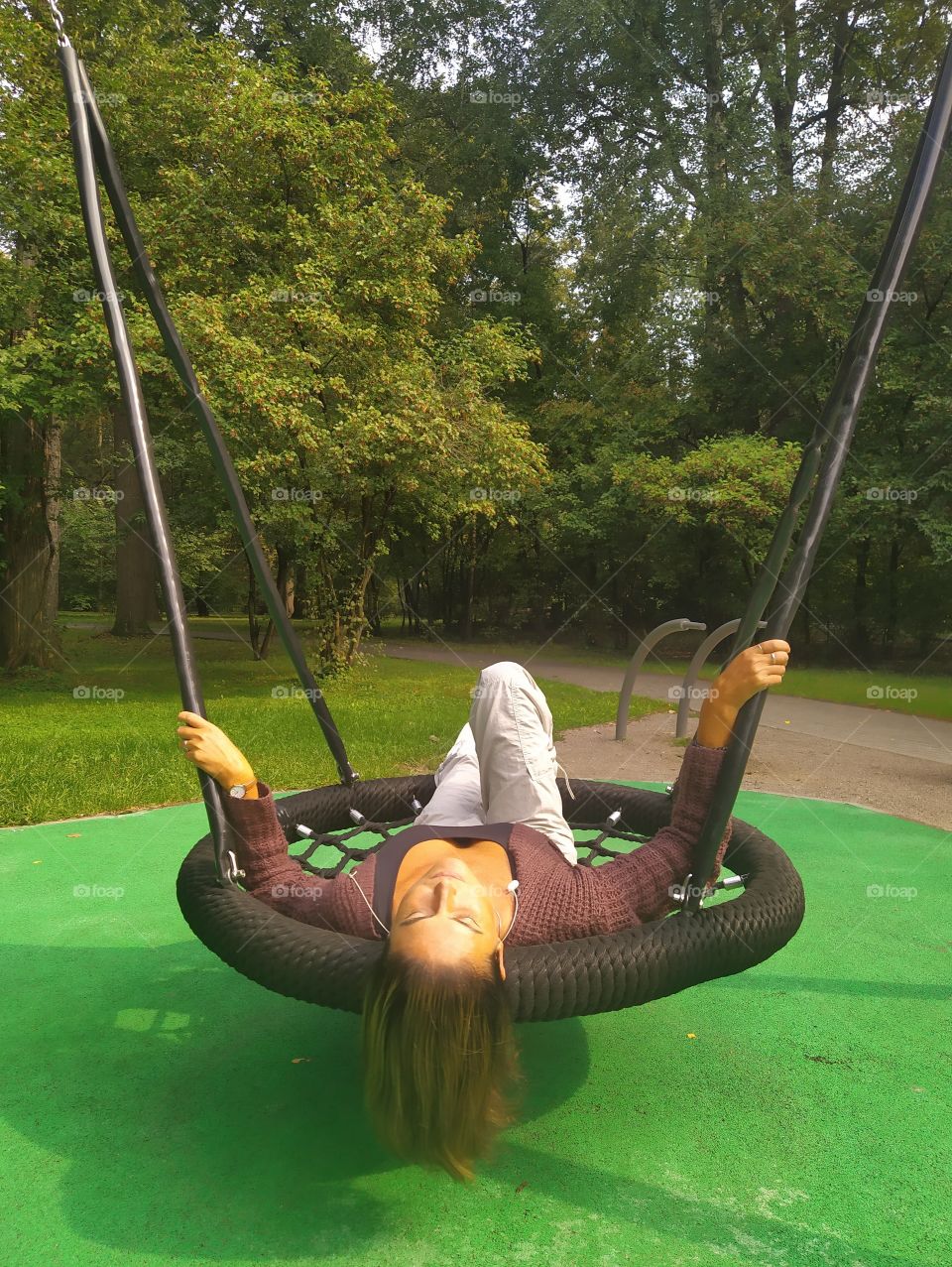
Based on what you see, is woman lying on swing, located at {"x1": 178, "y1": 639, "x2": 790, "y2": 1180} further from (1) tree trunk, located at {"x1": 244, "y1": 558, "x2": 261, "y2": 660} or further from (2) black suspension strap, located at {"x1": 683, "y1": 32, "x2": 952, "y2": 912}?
(1) tree trunk, located at {"x1": 244, "y1": 558, "x2": 261, "y2": 660}

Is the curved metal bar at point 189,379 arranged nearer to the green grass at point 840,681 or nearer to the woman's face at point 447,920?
the woman's face at point 447,920

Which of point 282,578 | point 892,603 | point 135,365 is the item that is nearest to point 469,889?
point 135,365

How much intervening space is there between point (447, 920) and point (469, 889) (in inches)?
3.5

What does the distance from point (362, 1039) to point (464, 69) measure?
17.3 m

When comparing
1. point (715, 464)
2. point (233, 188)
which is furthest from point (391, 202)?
point (715, 464)

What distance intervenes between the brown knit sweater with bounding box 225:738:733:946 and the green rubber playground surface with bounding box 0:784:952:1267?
0.43 metres

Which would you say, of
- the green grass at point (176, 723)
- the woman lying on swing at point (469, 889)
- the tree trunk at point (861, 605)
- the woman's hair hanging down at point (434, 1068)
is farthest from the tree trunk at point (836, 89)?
the woman's hair hanging down at point (434, 1068)

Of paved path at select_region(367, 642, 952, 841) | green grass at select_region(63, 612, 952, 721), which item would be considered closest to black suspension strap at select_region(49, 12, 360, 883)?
paved path at select_region(367, 642, 952, 841)

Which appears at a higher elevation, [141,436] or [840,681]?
[141,436]

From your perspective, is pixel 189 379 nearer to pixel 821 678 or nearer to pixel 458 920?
pixel 458 920

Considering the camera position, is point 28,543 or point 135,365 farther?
point 28,543

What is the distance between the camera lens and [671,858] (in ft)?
6.09

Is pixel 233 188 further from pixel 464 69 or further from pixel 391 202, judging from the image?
pixel 464 69

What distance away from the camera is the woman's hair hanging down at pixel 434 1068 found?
4.31 feet
